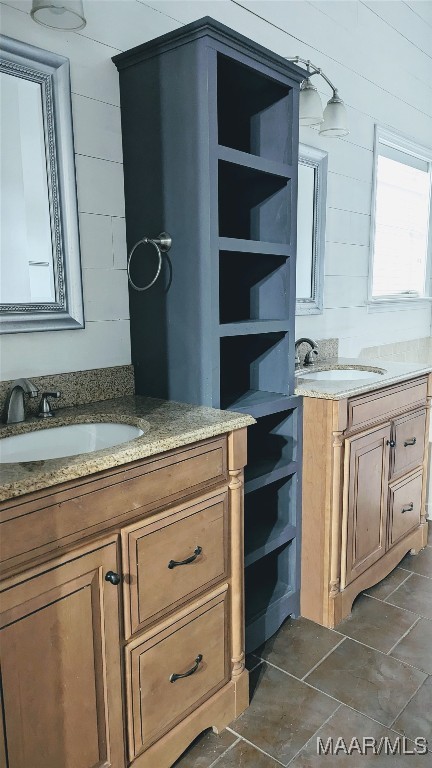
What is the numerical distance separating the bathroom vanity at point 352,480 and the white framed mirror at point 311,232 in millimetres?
551

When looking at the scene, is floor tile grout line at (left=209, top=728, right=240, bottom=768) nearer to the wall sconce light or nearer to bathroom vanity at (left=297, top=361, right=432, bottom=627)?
bathroom vanity at (left=297, top=361, right=432, bottom=627)

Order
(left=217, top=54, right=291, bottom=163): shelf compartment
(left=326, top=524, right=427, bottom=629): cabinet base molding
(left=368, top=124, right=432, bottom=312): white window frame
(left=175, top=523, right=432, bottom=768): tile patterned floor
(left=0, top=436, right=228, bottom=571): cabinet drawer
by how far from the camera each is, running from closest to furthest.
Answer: (left=0, top=436, right=228, bottom=571): cabinet drawer < (left=175, top=523, right=432, bottom=768): tile patterned floor < (left=217, top=54, right=291, bottom=163): shelf compartment < (left=326, top=524, right=427, bottom=629): cabinet base molding < (left=368, top=124, right=432, bottom=312): white window frame

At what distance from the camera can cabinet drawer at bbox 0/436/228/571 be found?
104cm

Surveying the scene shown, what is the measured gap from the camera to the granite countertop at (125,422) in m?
1.07

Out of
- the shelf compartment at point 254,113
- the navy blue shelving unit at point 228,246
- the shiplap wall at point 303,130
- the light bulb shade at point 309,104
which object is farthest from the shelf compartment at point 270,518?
the light bulb shade at point 309,104

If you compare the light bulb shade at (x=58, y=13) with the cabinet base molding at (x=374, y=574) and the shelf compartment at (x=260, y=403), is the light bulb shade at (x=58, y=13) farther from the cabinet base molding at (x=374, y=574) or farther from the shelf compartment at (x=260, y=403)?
the cabinet base molding at (x=374, y=574)

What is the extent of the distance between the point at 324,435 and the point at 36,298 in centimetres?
110

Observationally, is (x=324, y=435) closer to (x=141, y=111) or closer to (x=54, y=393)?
(x=54, y=393)

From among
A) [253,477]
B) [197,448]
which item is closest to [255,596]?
[253,477]

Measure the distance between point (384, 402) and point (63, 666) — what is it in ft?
5.16

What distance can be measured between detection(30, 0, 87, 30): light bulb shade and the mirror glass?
0.56 ft

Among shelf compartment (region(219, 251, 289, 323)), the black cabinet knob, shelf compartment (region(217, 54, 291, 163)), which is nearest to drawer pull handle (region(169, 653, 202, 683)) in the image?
the black cabinet knob

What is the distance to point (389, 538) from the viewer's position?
2.45 m

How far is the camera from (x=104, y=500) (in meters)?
1.20
